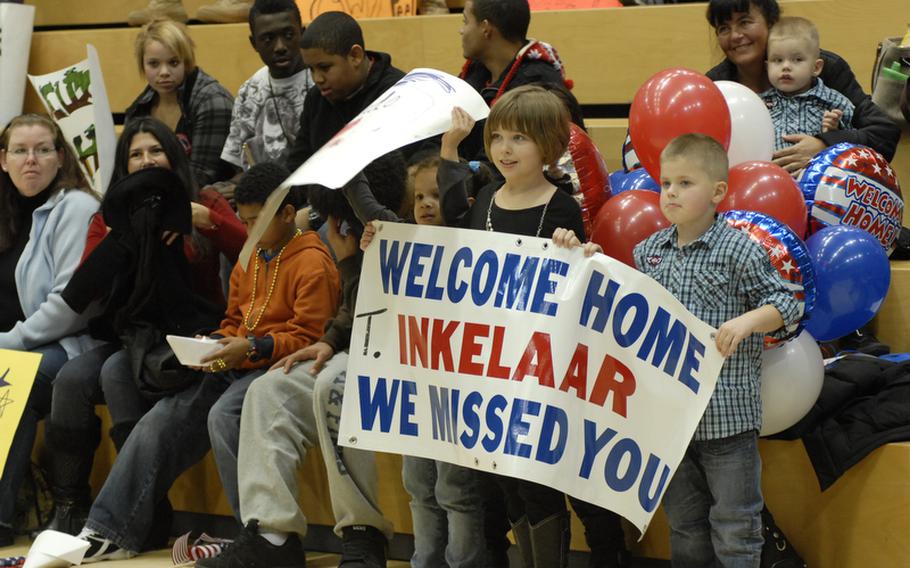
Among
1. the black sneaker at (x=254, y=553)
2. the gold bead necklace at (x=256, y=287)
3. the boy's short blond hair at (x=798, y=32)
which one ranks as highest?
the boy's short blond hair at (x=798, y=32)

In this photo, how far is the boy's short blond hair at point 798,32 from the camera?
162 inches

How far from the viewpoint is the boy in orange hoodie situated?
3.90m

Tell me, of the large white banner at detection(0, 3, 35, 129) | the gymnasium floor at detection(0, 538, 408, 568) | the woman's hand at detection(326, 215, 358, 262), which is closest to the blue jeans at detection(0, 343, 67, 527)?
the gymnasium floor at detection(0, 538, 408, 568)

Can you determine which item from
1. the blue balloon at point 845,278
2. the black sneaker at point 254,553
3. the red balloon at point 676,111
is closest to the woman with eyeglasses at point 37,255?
the black sneaker at point 254,553

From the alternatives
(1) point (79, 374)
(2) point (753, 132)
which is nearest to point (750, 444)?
(2) point (753, 132)

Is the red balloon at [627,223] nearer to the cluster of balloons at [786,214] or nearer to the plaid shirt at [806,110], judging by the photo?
the cluster of balloons at [786,214]

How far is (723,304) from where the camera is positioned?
3.07 meters

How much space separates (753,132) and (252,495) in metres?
1.75

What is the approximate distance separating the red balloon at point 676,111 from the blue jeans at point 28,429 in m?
2.20

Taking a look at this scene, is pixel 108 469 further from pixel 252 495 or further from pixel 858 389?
pixel 858 389

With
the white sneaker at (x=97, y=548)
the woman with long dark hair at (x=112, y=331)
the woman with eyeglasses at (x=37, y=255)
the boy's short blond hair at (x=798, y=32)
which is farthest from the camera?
the woman with eyeglasses at (x=37, y=255)

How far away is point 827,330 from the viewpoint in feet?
11.4

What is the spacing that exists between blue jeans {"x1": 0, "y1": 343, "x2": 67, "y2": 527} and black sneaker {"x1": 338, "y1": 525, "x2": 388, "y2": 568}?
4.40 ft

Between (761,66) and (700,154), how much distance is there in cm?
141
